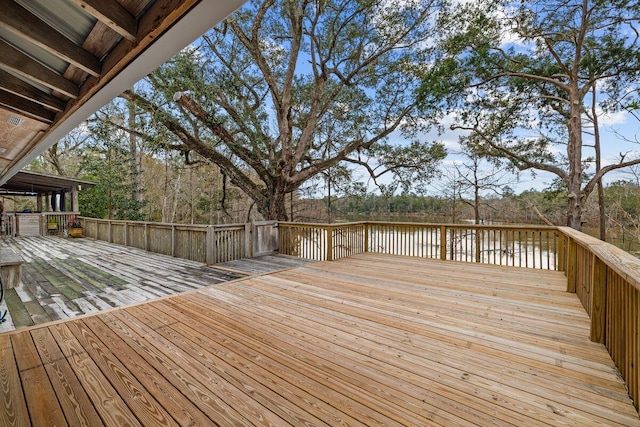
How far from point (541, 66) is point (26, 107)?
11.9 metres

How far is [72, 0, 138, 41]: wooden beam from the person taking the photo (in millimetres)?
1234

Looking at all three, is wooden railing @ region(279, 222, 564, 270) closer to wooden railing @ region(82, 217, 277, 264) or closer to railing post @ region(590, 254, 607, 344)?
wooden railing @ region(82, 217, 277, 264)

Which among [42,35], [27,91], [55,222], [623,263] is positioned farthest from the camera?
[55,222]

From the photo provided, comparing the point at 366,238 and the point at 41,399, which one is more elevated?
the point at 366,238

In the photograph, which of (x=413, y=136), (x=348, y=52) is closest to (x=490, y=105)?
(x=413, y=136)

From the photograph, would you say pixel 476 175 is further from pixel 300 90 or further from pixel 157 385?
pixel 157 385

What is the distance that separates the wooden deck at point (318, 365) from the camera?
5.25ft

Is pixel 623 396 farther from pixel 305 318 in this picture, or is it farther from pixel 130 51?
pixel 130 51

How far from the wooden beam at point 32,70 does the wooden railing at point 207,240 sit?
4066 millimetres

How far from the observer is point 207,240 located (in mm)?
5965

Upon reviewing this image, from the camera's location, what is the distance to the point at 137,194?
12.5 m

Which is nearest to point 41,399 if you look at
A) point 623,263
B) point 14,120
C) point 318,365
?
point 318,365

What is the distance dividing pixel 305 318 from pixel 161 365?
54.6 inches

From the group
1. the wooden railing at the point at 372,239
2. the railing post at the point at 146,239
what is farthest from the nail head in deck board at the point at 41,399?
the railing post at the point at 146,239
